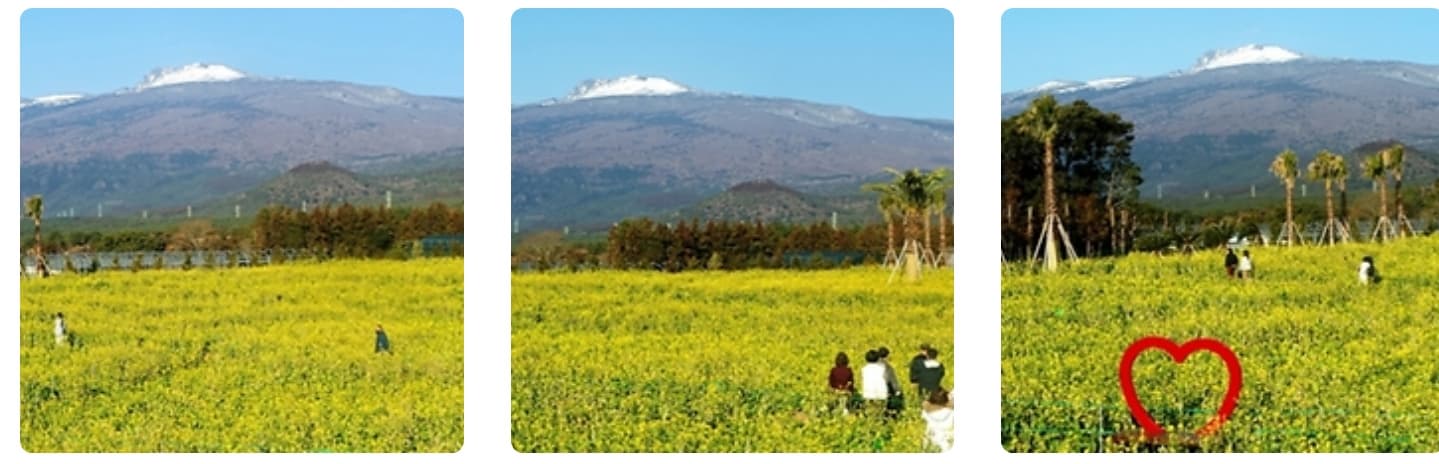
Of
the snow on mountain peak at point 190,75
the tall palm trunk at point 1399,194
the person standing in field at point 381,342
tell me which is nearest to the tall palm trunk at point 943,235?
the tall palm trunk at point 1399,194

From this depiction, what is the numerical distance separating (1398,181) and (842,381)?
2565mm

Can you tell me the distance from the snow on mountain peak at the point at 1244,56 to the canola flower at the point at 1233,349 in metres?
0.83

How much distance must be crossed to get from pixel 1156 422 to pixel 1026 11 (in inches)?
69.2

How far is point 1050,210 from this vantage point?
795 centimetres

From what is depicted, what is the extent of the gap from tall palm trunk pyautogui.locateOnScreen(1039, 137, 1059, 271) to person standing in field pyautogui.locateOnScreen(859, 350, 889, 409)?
2.76ft

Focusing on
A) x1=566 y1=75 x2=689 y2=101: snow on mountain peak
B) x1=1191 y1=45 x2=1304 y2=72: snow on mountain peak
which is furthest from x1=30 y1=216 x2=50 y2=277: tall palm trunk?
x1=1191 y1=45 x2=1304 y2=72: snow on mountain peak

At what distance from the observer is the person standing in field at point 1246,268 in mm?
8078

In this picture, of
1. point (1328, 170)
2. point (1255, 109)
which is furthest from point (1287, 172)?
point (1255, 109)

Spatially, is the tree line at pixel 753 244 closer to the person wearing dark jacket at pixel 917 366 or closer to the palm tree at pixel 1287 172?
the person wearing dark jacket at pixel 917 366

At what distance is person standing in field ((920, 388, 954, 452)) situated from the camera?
7.58m

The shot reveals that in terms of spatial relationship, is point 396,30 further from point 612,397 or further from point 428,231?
point 612,397

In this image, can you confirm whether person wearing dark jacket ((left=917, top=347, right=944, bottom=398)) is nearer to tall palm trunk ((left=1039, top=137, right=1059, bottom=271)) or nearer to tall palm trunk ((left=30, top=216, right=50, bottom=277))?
tall palm trunk ((left=1039, top=137, right=1059, bottom=271))
